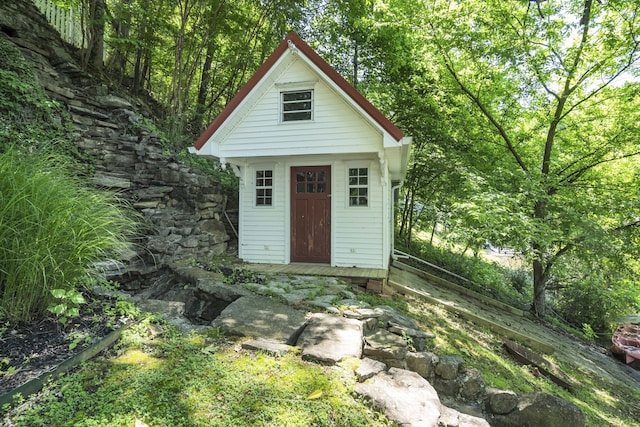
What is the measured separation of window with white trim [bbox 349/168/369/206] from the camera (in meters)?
6.71

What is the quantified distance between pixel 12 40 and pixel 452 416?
9.99 m

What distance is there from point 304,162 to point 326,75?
5.93ft

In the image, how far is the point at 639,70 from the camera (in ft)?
24.4

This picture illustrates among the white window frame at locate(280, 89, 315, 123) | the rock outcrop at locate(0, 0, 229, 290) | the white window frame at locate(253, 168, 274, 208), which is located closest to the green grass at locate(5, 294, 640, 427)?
the rock outcrop at locate(0, 0, 229, 290)

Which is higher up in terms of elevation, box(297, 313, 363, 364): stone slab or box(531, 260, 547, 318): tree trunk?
box(297, 313, 363, 364): stone slab

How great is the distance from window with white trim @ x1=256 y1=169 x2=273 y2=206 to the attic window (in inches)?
51.3

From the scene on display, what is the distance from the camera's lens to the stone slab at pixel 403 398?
1.89 m

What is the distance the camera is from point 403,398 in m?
2.06

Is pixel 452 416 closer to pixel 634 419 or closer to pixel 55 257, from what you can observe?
pixel 55 257

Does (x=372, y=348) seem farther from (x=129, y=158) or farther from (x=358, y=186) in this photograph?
(x=129, y=158)

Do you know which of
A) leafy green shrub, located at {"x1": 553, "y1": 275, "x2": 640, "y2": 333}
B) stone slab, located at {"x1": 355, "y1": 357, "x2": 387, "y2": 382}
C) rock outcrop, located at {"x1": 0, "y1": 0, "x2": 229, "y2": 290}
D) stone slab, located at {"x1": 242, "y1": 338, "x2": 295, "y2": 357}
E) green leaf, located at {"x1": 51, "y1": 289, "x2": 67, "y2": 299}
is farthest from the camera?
leafy green shrub, located at {"x1": 553, "y1": 275, "x2": 640, "y2": 333}

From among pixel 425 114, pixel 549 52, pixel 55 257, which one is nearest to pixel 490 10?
pixel 549 52

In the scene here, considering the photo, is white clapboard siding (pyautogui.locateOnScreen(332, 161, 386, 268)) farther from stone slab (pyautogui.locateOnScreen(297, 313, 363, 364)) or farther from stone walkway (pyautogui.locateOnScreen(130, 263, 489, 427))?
stone slab (pyautogui.locateOnScreen(297, 313, 363, 364))

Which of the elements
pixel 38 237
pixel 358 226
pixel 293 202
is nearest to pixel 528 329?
pixel 358 226
